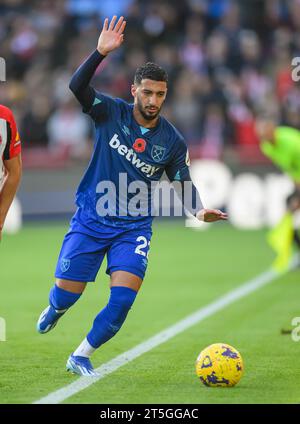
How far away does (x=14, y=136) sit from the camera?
7953 millimetres

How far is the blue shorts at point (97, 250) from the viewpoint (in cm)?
782

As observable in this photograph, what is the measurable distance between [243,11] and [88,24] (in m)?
3.46

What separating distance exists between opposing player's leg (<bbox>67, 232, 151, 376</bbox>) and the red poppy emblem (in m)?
0.64

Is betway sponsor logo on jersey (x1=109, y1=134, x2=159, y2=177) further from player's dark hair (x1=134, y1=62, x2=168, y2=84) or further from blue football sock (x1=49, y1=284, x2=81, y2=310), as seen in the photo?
blue football sock (x1=49, y1=284, x2=81, y2=310)

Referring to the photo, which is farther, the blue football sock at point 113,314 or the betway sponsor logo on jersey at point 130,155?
the betway sponsor logo on jersey at point 130,155

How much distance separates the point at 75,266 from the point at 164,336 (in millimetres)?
2131

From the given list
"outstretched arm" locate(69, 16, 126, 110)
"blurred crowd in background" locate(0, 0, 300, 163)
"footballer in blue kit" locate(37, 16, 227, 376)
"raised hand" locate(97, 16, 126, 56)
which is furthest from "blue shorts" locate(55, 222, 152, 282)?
"blurred crowd in background" locate(0, 0, 300, 163)

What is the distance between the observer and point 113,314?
25.2 ft

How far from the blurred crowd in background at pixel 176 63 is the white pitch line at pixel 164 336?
257 inches

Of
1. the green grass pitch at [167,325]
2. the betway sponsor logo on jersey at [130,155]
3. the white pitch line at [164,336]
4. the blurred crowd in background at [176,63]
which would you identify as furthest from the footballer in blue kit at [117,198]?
the blurred crowd in background at [176,63]

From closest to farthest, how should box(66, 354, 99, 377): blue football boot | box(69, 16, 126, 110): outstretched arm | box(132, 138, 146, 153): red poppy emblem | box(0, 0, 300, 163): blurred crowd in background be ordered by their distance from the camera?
box(69, 16, 126, 110): outstretched arm, box(66, 354, 99, 377): blue football boot, box(132, 138, 146, 153): red poppy emblem, box(0, 0, 300, 163): blurred crowd in background

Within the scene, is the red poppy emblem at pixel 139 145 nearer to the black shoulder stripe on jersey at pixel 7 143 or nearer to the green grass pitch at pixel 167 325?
the black shoulder stripe on jersey at pixel 7 143

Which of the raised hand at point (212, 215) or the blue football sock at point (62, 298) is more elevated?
the raised hand at point (212, 215)

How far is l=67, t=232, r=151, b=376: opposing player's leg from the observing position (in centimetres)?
768
